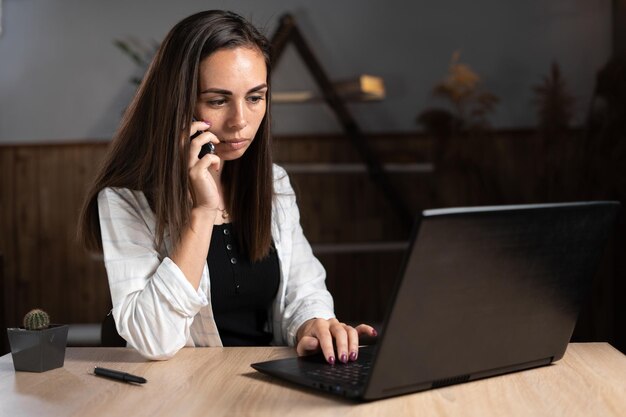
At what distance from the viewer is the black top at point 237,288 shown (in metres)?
1.96

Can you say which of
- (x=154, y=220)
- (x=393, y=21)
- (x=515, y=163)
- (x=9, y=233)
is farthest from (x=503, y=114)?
(x=154, y=220)

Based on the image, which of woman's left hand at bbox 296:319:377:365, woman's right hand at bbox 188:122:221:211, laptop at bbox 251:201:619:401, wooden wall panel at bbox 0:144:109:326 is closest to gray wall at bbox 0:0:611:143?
wooden wall panel at bbox 0:144:109:326

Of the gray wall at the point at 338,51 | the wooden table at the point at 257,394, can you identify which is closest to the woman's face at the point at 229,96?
the wooden table at the point at 257,394

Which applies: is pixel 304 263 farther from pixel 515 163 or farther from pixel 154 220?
pixel 515 163

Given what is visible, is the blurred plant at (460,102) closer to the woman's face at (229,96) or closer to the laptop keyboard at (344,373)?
the woman's face at (229,96)

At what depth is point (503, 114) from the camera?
16.1 ft

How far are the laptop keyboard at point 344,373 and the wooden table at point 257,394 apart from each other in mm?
46

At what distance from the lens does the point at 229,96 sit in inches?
70.9

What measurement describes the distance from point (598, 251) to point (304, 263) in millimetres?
897

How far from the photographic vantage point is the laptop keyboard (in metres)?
1.26

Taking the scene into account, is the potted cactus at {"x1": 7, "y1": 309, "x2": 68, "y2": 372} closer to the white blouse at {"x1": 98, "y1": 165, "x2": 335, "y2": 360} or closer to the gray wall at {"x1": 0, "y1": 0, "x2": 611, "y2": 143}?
the white blouse at {"x1": 98, "y1": 165, "x2": 335, "y2": 360}

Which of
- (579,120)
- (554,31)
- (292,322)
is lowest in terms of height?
(292,322)

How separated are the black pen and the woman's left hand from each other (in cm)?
31

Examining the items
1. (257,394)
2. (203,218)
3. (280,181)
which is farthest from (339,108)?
(257,394)
